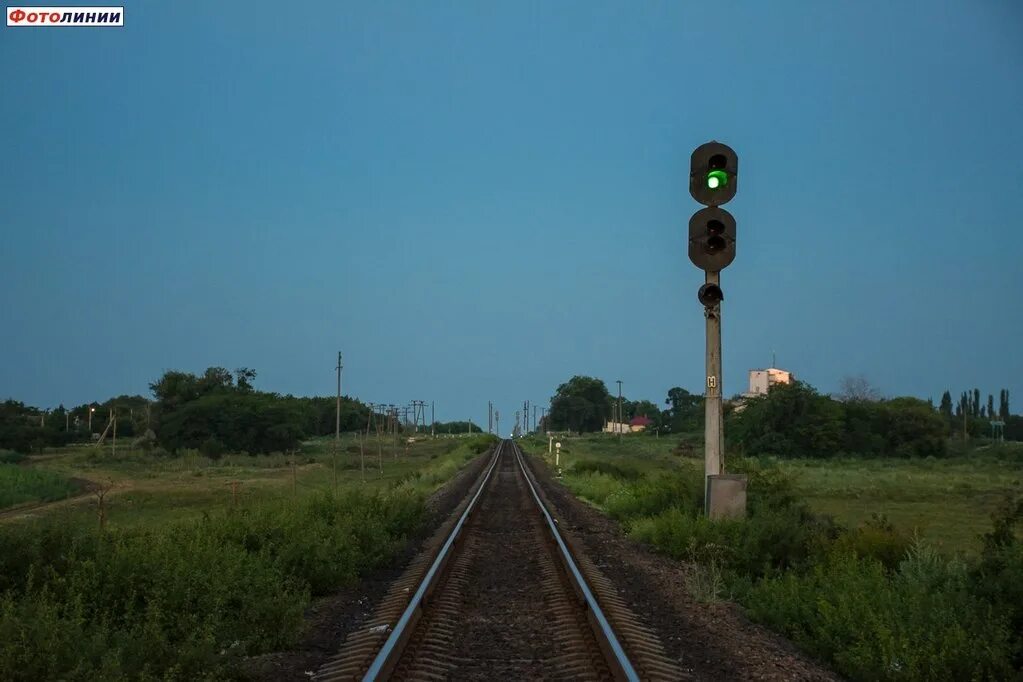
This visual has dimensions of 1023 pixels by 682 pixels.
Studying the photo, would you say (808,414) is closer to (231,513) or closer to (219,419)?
(219,419)

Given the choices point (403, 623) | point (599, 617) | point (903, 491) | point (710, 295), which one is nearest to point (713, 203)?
point (710, 295)

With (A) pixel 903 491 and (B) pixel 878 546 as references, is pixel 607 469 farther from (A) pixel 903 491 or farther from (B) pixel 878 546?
(B) pixel 878 546

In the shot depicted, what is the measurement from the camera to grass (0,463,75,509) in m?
41.1

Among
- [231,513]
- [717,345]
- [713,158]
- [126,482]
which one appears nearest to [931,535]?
[717,345]

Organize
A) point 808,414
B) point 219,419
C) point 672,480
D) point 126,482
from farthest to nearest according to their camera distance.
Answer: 1. point 219,419
2. point 808,414
3. point 126,482
4. point 672,480

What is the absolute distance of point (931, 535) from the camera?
25359 mm

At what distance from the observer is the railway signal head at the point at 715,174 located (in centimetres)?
1511

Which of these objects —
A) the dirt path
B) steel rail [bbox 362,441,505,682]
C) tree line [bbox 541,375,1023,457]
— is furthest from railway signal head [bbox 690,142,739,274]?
tree line [bbox 541,375,1023,457]

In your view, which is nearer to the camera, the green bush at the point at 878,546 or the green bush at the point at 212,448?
the green bush at the point at 878,546

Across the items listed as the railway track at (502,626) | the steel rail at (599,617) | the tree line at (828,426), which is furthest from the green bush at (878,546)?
the tree line at (828,426)

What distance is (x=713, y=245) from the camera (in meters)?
15.5

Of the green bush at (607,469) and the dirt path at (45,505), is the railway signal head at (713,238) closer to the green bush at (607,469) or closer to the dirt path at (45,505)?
the green bush at (607,469)

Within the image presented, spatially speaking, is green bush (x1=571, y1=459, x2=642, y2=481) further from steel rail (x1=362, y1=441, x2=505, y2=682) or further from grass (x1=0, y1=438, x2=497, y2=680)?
steel rail (x1=362, y1=441, x2=505, y2=682)

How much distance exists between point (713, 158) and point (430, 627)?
9.11 m
